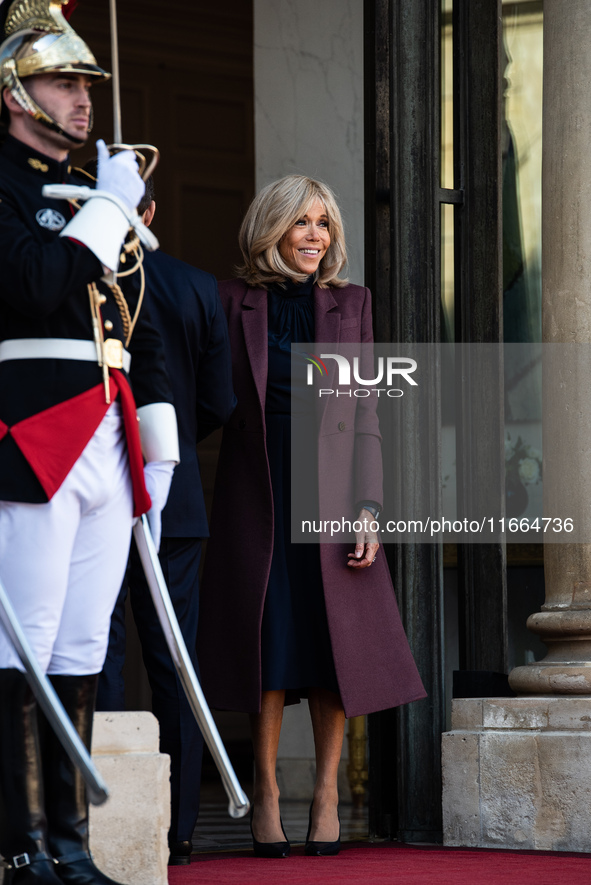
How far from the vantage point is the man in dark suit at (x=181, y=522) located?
3789 mm

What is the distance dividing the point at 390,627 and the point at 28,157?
192 cm

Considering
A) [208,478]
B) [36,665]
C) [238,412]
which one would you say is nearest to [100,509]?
[36,665]

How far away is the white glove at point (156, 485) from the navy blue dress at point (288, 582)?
3.89 ft

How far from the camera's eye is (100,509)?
279 cm

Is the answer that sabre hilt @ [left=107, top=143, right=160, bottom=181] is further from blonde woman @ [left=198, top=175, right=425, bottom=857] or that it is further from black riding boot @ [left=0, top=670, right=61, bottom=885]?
blonde woman @ [left=198, top=175, right=425, bottom=857]

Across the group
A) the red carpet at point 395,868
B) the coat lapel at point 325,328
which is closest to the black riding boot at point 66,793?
the red carpet at point 395,868

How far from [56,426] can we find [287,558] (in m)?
1.55

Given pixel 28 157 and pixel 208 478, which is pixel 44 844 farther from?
Answer: pixel 208 478

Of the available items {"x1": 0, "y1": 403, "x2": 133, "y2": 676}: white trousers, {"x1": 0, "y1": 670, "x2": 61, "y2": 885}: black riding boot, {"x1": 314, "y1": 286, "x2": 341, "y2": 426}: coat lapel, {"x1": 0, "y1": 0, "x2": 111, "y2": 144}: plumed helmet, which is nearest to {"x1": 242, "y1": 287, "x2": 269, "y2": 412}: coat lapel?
{"x1": 314, "y1": 286, "x2": 341, "y2": 426}: coat lapel

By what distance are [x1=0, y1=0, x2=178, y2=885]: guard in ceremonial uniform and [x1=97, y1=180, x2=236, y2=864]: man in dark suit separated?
95 cm

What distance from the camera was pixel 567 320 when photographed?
15.2 feet

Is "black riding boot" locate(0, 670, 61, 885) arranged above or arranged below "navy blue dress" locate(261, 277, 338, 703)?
below

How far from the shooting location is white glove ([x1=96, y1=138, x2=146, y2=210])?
9.14ft

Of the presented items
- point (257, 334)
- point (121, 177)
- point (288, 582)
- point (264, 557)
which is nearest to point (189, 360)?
A: point (257, 334)
